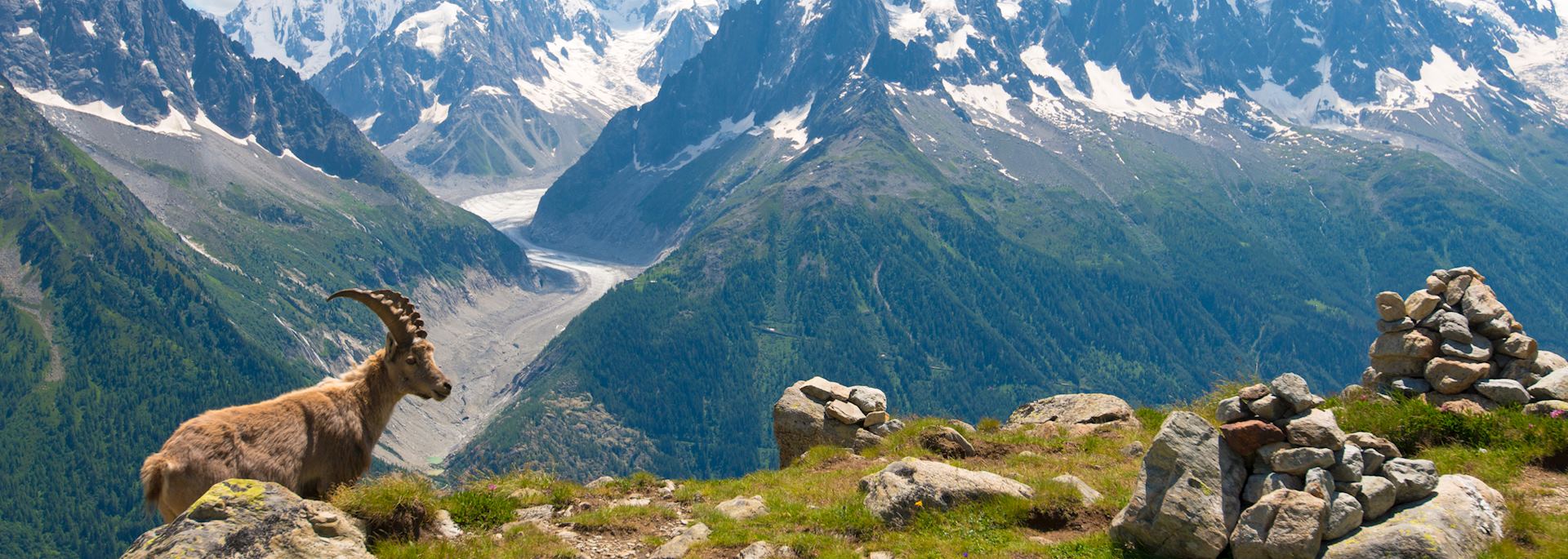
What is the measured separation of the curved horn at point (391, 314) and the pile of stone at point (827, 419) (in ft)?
41.3

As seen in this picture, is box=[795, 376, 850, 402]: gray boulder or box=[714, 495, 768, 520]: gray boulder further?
box=[795, 376, 850, 402]: gray boulder

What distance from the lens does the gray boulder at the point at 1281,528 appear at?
45.0ft

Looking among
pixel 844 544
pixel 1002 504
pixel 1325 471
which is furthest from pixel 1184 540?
pixel 844 544

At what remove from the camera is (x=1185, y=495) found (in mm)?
14922

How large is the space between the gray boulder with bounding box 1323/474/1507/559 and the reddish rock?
6.50 feet

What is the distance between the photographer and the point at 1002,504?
1812 cm

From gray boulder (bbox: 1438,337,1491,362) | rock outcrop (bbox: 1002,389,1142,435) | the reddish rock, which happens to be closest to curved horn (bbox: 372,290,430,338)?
the reddish rock

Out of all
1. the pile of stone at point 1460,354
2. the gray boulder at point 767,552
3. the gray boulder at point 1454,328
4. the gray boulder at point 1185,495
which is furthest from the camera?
the gray boulder at point 1454,328

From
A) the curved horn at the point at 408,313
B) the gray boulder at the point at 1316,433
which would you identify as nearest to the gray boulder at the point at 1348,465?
the gray boulder at the point at 1316,433

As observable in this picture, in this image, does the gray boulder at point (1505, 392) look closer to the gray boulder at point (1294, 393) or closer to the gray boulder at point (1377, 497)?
the gray boulder at point (1294, 393)

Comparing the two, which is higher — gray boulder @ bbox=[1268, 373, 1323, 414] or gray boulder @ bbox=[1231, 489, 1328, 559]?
gray boulder @ bbox=[1268, 373, 1323, 414]

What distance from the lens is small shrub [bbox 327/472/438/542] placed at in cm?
1600

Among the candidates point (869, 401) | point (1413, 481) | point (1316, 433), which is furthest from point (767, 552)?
point (869, 401)

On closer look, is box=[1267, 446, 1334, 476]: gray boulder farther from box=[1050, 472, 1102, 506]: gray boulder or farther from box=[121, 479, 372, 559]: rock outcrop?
→ box=[121, 479, 372, 559]: rock outcrop
